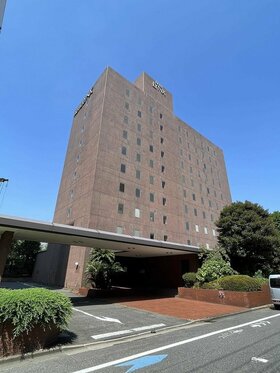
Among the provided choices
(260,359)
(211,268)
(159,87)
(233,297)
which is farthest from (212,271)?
(159,87)

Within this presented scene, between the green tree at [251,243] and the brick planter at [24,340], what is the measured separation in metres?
22.0

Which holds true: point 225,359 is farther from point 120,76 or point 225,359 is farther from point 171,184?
point 120,76

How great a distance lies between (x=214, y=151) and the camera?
6256 centimetres

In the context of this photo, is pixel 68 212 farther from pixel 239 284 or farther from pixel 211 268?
pixel 239 284

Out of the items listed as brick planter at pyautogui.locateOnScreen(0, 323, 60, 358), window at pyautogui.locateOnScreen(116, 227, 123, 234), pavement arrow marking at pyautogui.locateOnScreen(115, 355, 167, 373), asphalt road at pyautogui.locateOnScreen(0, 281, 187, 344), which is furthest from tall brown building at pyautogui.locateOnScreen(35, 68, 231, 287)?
pavement arrow marking at pyautogui.locateOnScreen(115, 355, 167, 373)

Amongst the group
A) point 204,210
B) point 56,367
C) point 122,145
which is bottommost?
point 56,367

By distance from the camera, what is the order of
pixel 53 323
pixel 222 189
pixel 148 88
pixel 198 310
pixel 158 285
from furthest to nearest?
pixel 222 189 < pixel 148 88 < pixel 158 285 < pixel 198 310 < pixel 53 323

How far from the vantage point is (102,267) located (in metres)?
21.2

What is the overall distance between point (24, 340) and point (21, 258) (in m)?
55.1

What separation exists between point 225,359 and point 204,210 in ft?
145

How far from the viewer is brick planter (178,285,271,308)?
15.9 metres

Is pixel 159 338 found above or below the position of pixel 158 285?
below

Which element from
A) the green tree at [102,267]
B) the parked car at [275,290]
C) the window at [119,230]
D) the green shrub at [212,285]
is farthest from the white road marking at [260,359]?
the window at [119,230]

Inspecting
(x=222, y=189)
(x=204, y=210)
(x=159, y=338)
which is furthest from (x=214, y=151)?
(x=159, y=338)
